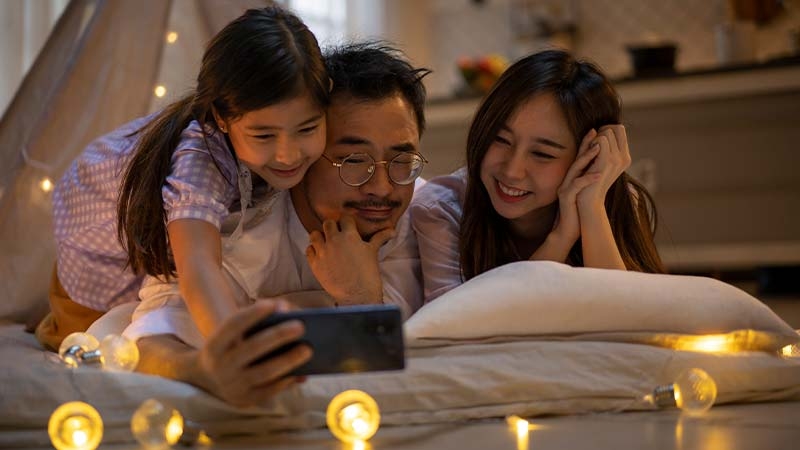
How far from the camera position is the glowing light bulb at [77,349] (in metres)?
1.28

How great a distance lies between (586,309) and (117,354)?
0.62 m

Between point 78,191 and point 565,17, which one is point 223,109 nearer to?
point 78,191

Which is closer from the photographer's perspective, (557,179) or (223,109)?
(223,109)

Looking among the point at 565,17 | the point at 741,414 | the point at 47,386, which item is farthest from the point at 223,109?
the point at 565,17

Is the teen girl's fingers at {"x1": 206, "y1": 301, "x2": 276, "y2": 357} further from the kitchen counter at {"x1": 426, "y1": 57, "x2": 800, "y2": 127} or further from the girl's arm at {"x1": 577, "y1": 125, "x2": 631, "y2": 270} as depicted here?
the kitchen counter at {"x1": 426, "y1": 57, "x2": 800, "y2": 127}

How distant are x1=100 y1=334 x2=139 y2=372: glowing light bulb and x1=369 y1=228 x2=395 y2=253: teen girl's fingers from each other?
462 millimetres

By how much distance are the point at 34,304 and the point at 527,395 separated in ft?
3.99

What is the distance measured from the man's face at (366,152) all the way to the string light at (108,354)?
0.43m

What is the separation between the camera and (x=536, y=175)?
1672 mm

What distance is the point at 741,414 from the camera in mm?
1238

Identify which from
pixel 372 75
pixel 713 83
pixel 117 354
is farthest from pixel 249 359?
pixel 713 83

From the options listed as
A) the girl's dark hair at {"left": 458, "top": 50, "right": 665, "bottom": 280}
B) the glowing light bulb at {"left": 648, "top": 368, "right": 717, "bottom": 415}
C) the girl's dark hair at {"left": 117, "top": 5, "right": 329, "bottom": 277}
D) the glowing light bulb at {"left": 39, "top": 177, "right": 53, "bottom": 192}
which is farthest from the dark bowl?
the glowing light bulb at {"left": 648, "top": 368, "right": 717, "bottom": 415}

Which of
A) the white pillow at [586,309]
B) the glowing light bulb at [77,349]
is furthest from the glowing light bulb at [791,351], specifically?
the glowing light bulb at [77,349]

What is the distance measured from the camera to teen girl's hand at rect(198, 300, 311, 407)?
0.98 meters
